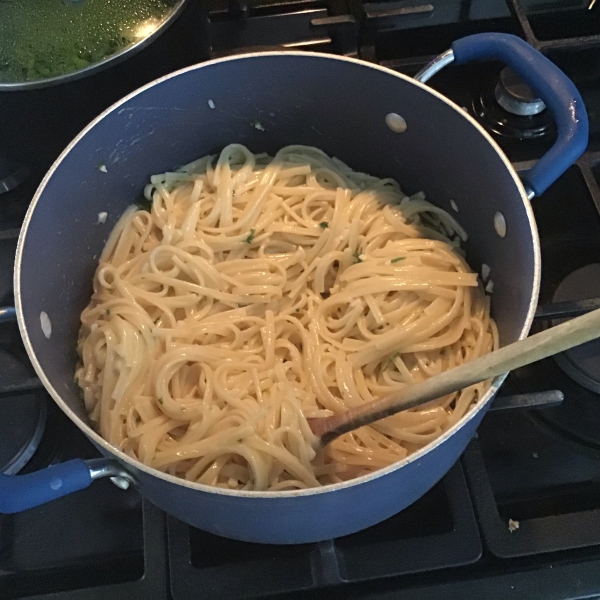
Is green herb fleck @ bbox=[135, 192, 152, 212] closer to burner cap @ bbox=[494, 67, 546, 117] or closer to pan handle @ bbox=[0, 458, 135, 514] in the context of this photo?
pan handle @ bbox=[0, 458, 135, 514]

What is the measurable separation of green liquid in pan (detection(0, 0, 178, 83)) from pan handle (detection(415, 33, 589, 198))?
72 centimetres

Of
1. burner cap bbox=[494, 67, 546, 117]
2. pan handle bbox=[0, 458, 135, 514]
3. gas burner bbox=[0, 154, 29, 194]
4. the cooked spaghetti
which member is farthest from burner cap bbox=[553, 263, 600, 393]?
gas burner bbox=[0, 154, 29, 194]

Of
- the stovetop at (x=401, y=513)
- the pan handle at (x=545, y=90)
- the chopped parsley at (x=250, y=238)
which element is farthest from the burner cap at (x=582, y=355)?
the chopped parsley at (x=250, y=238)

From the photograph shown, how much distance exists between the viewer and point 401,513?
1.43 metres

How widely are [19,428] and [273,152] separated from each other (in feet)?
3.10

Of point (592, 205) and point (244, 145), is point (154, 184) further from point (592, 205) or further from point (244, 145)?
point (592, 205)

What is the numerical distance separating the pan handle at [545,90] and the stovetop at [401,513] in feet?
0.81

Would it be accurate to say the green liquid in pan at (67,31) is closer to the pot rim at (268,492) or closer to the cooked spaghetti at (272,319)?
the pot rim at (268,492)

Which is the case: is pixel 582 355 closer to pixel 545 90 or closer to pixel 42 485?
pixel 545 90

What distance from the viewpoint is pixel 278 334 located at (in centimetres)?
155

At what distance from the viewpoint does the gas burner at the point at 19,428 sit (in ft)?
4.75

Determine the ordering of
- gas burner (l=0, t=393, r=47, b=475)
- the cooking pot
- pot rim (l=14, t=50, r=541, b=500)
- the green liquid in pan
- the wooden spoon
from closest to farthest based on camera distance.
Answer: the wooden spoon
pot rim (l=14, t=50, r=541, b=500)
the cooking pot
gas burner (l=0, t=393, r=47, b=475)
the green liquid in pan

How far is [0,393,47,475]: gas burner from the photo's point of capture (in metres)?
1.45

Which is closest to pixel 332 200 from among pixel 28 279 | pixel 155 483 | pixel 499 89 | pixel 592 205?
pixel 499 89
